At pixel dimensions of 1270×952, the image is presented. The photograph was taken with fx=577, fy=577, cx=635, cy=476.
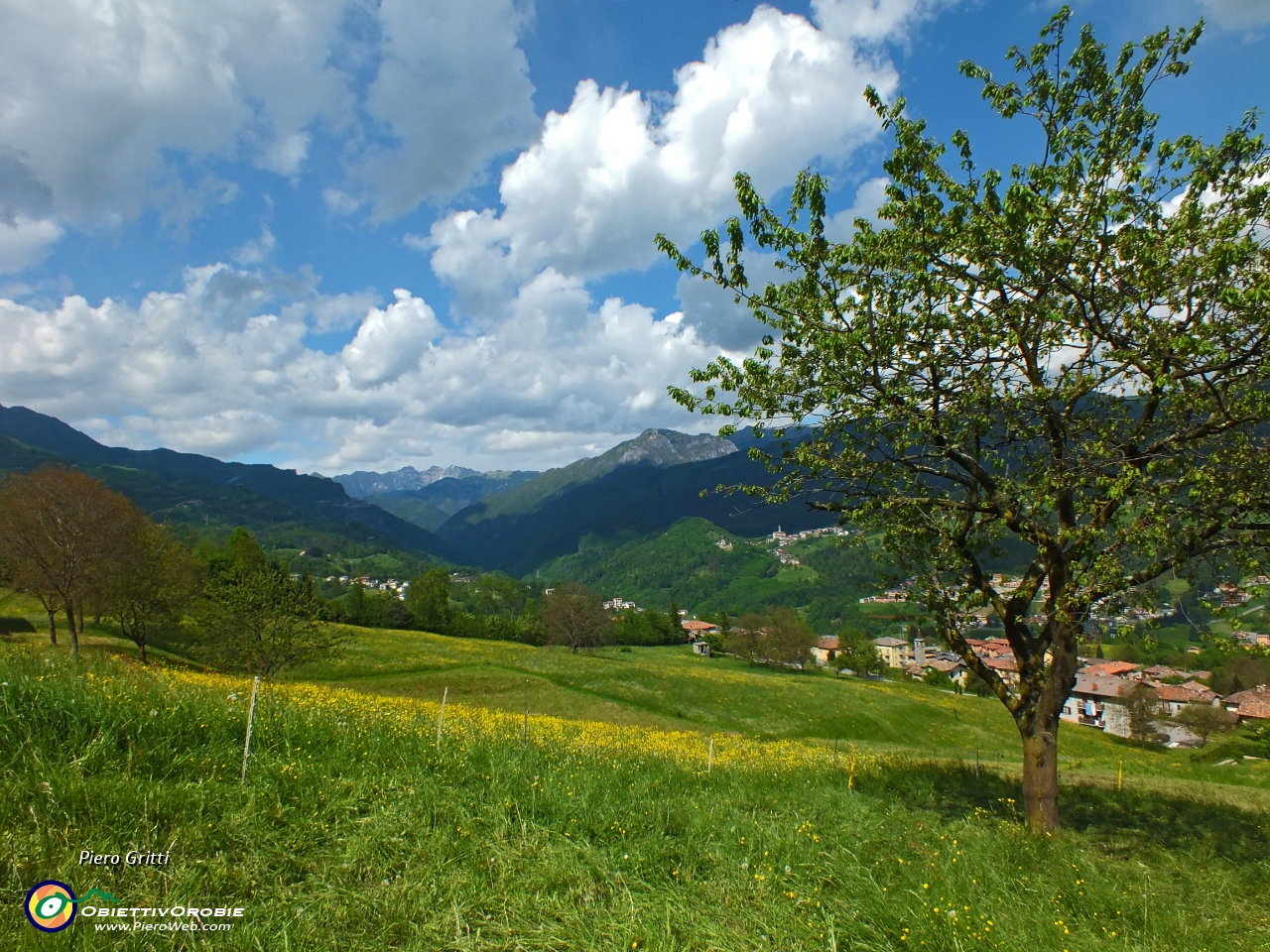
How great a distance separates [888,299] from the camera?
1050 cm

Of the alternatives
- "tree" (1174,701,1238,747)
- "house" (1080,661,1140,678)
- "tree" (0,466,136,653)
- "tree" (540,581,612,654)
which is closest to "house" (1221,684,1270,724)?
"house" (1080,661,1140,678)

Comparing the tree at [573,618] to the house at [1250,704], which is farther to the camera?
the tree at [573,618]

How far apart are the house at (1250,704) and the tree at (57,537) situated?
5448 inches

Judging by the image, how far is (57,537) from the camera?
113 ft

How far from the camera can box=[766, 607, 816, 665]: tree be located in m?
94.3

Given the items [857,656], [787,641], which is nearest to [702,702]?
[787,641]

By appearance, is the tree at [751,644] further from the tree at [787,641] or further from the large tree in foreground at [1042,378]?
the large tree in foreground at [1042,378]

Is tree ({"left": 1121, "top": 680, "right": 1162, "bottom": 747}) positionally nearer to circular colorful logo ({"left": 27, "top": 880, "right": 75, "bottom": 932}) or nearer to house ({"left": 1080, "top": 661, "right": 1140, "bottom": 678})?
house ({"left": 1080, "top": 661, "right": 1140, "bottom": 678})

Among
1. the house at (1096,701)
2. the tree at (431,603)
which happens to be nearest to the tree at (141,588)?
the tree at (431,603)

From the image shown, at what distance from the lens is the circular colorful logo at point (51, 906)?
438cm

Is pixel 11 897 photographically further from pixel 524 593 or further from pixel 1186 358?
pixel 524 593

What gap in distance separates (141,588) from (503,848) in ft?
142

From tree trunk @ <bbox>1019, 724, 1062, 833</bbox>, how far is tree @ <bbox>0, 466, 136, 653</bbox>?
45137mm

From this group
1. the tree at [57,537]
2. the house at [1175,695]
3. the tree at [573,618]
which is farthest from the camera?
the house at [1175,695]
